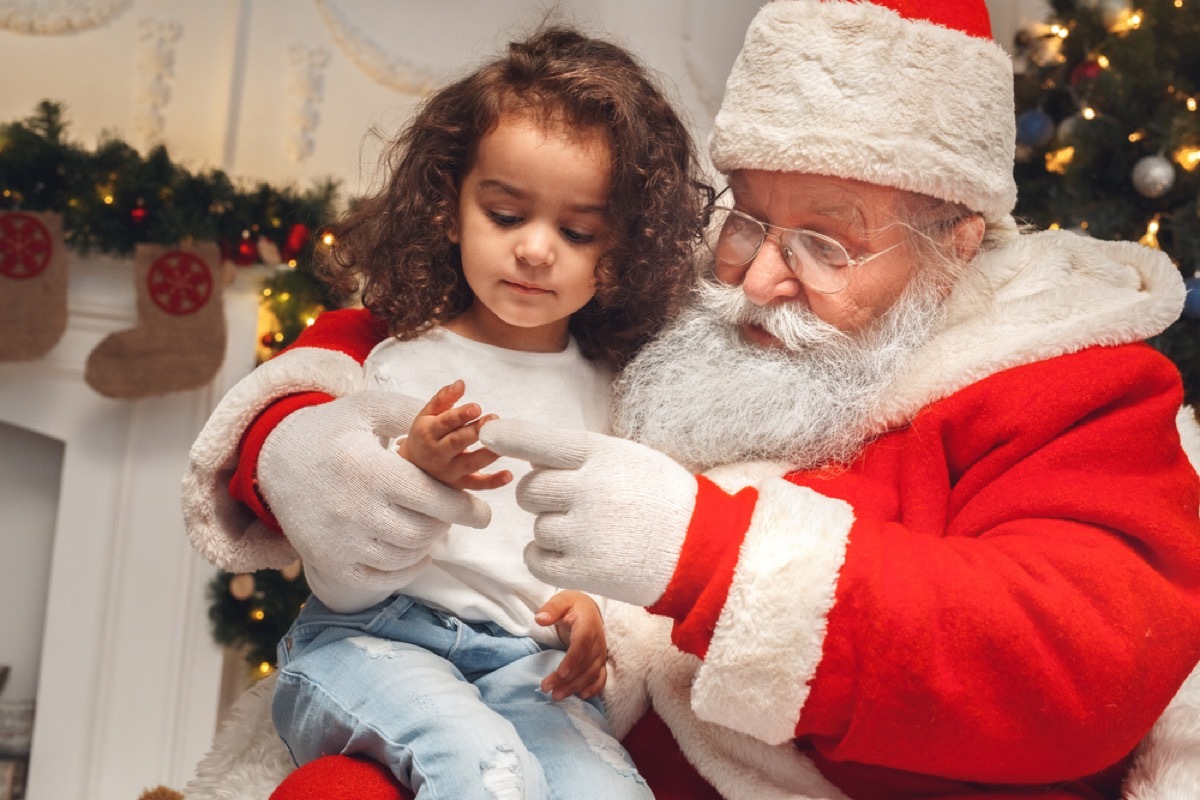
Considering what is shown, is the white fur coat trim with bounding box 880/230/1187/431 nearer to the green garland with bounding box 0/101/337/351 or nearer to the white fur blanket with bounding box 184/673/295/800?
the white fur blanket with bounding box 184/673/295/800

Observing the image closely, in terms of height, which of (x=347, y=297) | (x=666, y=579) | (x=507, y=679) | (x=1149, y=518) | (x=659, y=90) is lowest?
(x=507, y=679)

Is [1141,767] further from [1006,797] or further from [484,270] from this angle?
[484,270]

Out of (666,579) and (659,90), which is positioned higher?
(659,90)

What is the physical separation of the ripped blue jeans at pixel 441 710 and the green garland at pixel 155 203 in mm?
1839

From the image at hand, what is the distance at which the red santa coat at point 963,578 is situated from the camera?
3.56ft

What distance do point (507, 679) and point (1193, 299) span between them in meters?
1.93

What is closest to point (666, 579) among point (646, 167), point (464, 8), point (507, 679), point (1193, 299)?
point (507, 679)

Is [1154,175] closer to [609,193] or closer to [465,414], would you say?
[609,193]

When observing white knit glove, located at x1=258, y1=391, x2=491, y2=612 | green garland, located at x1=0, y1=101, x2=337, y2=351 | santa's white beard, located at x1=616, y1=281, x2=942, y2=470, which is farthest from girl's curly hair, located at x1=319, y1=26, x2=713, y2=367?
green garland, located at x1=0, y1=101, x2=337, y2=351

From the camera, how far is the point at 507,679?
1333 millimetres

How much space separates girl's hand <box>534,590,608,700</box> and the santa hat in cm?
61

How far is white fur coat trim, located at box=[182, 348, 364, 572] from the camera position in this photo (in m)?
1.43

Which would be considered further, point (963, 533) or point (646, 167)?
point (646, 167)

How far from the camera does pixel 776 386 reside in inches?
56.6
